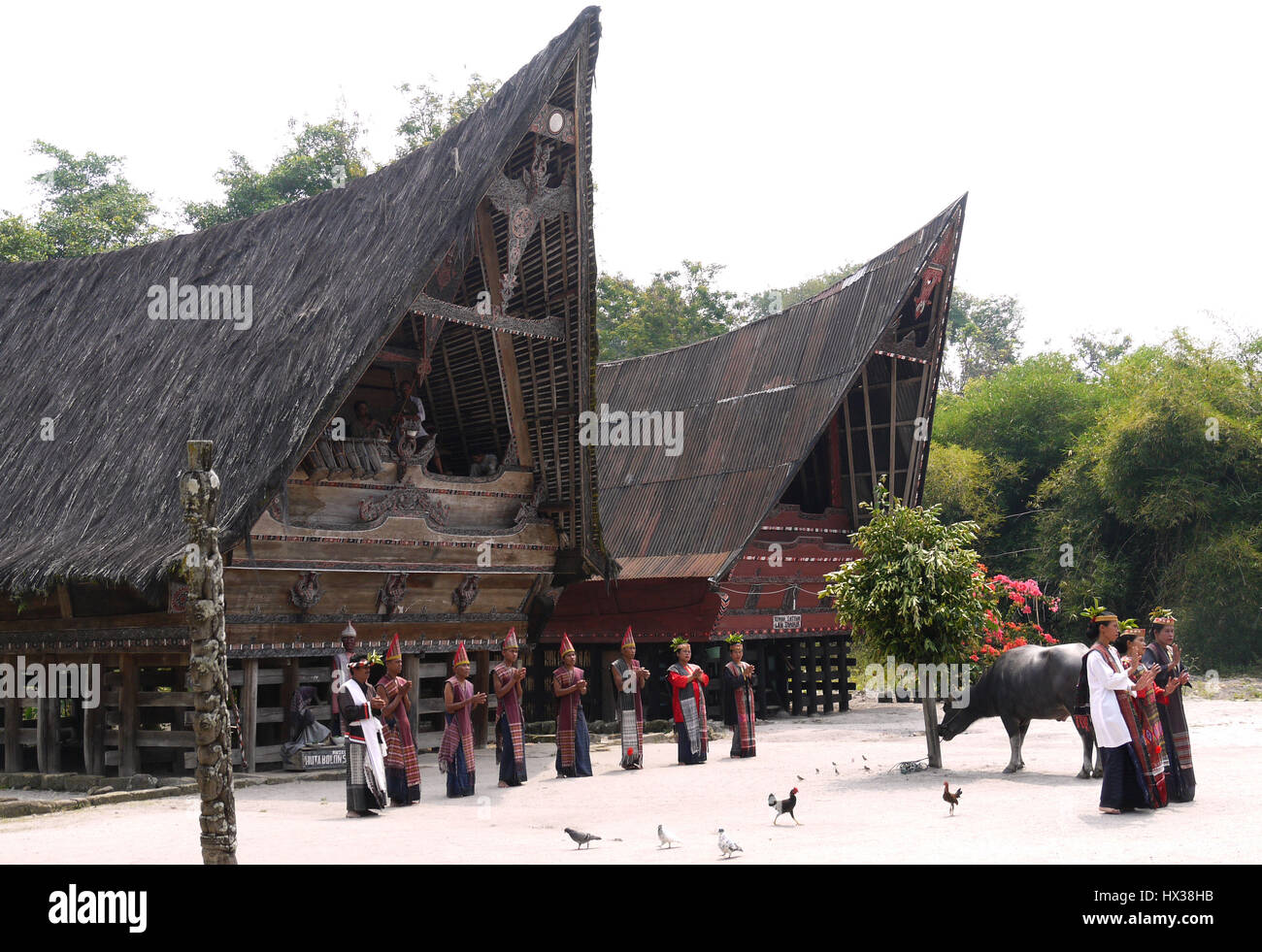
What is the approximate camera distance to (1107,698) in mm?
10875

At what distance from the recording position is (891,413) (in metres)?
26.5

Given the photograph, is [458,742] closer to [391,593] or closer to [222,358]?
[391,593]

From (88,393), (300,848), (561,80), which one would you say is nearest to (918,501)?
(561,80)

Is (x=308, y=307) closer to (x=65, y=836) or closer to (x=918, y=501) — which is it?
(x=65, y=836)

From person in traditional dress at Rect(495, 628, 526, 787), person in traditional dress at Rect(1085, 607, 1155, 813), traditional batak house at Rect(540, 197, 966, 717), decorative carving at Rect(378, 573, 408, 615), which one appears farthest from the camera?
traditional batak house at Rect(540, 197, 966, 717)

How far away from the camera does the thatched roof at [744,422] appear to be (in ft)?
77.1

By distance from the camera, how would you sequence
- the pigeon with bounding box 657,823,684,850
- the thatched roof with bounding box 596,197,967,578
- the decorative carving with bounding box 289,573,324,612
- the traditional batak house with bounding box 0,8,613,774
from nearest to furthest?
the pigeon with bounding box 657,823,684,850 → the traditional batak house with bounding box 0,8,613,774 → the decorative carving with bounding box 289,573,324,612 → the thatched roof with bounding box 596,197,967,578

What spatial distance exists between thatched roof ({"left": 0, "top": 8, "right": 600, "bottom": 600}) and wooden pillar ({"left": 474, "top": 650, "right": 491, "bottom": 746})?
5.60 m

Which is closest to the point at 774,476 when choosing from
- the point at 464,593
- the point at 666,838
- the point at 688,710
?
the point at 464,593

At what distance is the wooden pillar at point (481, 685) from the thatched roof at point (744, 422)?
16.4 feet

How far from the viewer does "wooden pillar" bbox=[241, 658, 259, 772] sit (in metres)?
15.9

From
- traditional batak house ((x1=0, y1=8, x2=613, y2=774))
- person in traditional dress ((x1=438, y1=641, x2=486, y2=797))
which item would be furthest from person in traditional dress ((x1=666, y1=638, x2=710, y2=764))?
person in traditional dress ((x1=438, y1=641, x2=486, y2=797))

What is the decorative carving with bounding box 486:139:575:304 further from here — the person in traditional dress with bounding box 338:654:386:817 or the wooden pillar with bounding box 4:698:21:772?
the wooden pillar with bounding box 4:698:21:772

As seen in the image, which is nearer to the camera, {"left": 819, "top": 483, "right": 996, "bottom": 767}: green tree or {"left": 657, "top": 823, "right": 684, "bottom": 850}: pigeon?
{"left": 657, "top": 823, "right": 684, "bottom": 850}: pigeon
